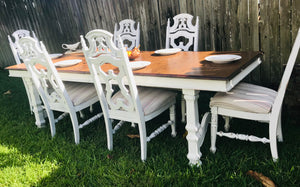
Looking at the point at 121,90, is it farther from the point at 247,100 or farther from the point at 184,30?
the point at 184,30

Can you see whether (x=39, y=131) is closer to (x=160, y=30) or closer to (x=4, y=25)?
(x=160, y=30)

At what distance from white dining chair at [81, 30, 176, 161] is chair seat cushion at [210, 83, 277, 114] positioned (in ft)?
1.65

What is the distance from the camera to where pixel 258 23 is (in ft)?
10.0

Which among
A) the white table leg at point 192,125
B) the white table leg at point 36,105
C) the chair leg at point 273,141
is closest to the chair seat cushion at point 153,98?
the white table leg at point 192,125

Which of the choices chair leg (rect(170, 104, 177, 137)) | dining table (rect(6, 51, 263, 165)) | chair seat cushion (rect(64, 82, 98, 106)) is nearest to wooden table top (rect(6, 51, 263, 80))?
dining table (rect(6, 51, 263, 165))

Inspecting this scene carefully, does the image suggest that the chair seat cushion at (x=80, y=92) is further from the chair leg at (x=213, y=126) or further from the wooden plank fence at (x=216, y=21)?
the wooden plank fence at (x=216, y=21)

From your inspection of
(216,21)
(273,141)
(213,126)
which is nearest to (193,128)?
(213,126)

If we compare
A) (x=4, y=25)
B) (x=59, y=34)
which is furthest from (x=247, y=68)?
(x=4, y=25)

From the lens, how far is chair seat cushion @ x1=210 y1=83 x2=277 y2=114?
177 centimetres

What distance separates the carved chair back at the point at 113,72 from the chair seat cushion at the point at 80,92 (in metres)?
0.42

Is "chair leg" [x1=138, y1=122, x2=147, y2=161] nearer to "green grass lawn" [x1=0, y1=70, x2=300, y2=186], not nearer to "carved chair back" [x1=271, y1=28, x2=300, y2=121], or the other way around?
"green grass lawn" [x1=0, y1=70, x2=300, y2=186]

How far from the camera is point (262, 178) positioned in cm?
171

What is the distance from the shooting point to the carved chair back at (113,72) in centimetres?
179

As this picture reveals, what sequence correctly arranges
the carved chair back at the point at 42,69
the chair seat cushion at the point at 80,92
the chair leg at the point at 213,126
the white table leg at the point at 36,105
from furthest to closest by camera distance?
the white table leg at the point at 36,105 < the chair seat cushion at the point at 80,92 < the carved chair back at the point at 42,69 < the chair leg at the point at 213,126
